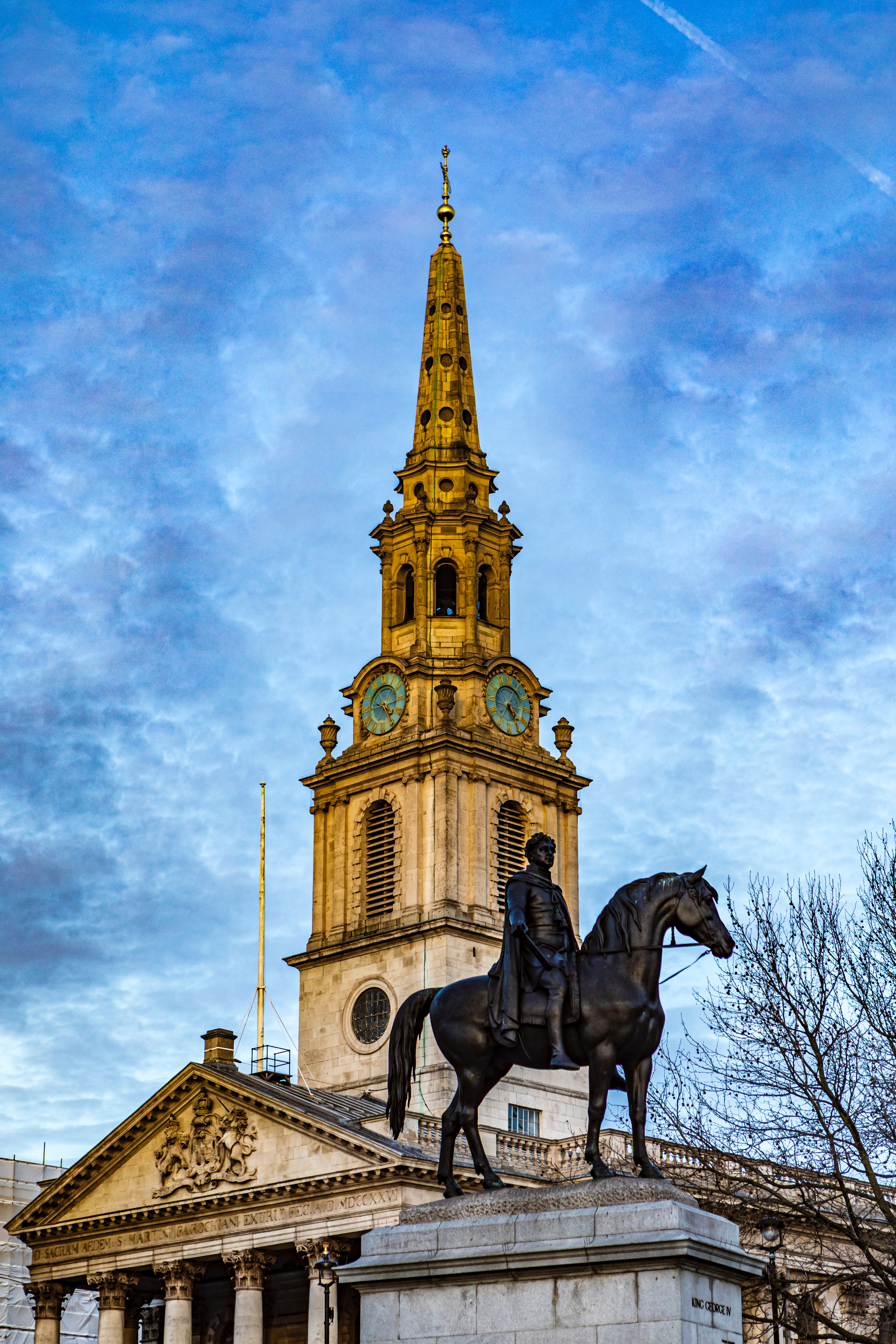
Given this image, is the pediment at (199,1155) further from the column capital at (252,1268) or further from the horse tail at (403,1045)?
the horse tail at (403,1045)

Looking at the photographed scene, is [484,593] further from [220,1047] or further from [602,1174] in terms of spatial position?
[602,1174]

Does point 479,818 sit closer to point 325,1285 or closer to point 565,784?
point 565,784

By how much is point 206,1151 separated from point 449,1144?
45414 mm

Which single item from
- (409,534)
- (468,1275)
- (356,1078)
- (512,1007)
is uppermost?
(409,534)

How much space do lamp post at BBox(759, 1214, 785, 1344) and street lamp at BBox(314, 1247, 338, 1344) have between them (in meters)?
11.5

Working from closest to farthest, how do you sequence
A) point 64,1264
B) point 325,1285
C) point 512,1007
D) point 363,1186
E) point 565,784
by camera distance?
point 512,1007
point 325,1285
point 363,1186
point 64,1264
point 565,784

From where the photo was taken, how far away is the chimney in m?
68.6

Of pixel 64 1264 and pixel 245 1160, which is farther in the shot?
pixel 64 1264

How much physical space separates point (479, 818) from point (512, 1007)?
54943 millimetres

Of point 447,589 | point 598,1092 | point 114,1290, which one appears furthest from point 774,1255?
point 447,589

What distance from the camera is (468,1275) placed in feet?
64.8

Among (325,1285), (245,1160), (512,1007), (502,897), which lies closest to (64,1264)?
(245,1160)

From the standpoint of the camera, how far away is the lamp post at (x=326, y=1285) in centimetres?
4775

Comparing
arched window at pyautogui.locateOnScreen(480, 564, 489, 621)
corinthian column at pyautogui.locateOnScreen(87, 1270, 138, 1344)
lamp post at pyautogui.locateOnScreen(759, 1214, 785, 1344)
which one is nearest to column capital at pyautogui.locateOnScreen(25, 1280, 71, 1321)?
corinthian column at pyautogui.locateOnScreen(87, 1270, 138, 1344)
